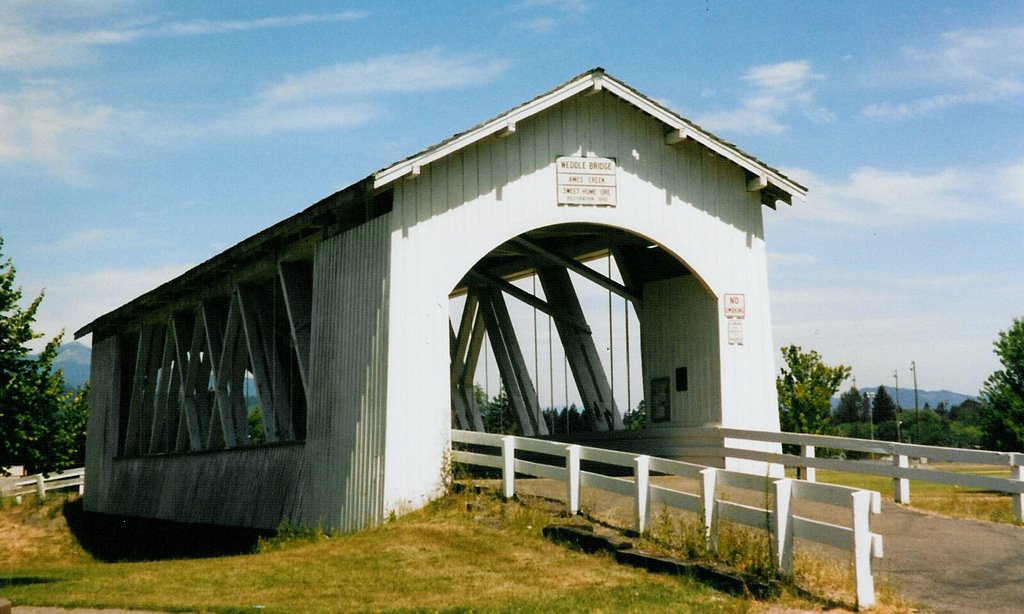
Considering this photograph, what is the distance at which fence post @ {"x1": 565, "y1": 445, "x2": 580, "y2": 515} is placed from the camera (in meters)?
15.4

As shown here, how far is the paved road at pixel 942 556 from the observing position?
11.0m

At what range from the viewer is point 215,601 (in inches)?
482

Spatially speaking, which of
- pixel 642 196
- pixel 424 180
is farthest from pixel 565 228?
pixel 424 180

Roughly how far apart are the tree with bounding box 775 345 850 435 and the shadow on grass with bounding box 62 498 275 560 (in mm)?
19639

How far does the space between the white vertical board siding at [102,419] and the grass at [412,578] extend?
1559cm

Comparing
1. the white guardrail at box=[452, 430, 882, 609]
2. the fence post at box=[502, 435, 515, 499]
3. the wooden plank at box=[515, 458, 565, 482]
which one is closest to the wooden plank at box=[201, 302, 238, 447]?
the white guardrail at box=[452, 430, 882, 609]

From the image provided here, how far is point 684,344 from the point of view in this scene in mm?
21531

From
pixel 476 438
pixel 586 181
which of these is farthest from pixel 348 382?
pixel 586 181

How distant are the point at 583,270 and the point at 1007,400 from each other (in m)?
21.1

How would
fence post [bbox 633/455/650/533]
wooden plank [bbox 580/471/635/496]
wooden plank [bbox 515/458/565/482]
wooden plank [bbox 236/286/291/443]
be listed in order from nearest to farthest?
1. fence post [bbox 633/455/650/533]
2. wooden plank [bbox 580/471/635/496]
3. wooden plank [bbox 515/458/565/482]
4. wooden plank [bbox 236/286/291/443]

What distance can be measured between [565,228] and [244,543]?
8357mm

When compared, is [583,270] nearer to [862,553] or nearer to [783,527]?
[783,527]

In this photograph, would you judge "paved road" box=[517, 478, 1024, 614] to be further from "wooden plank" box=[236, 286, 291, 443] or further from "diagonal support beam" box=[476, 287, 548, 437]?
"diagonal support beam" box=[476, 287, 548, 437]

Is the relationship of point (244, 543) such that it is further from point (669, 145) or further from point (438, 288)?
point (669, 145)
